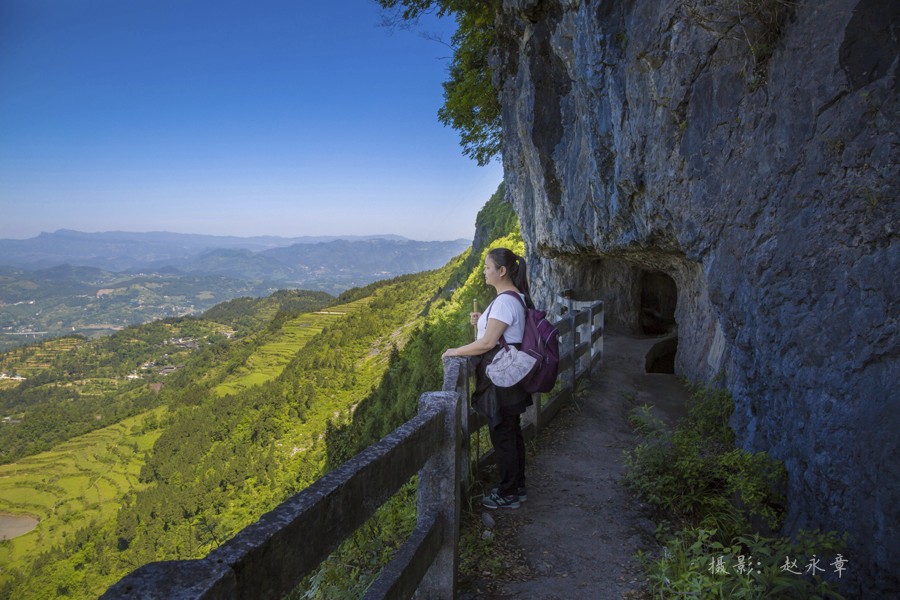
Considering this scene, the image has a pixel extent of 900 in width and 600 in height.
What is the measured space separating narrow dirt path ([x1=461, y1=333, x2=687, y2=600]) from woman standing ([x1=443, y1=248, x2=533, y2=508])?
29 centimetres

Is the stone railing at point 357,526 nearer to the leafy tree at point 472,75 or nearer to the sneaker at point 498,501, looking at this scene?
the sneaker at point 498,501

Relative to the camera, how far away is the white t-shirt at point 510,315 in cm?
404

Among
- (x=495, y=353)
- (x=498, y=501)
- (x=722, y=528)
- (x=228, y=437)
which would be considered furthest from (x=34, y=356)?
(x=722, y=528)

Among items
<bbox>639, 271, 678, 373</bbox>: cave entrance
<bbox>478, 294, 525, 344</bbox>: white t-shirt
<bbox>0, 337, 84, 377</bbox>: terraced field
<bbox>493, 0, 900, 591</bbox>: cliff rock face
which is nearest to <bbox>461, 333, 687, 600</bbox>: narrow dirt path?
<bbox>493, 0, 900, 591</bbox>: cliff rock face

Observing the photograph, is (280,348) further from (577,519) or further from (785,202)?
(785,202)

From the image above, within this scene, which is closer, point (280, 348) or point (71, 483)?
point (71, 483)

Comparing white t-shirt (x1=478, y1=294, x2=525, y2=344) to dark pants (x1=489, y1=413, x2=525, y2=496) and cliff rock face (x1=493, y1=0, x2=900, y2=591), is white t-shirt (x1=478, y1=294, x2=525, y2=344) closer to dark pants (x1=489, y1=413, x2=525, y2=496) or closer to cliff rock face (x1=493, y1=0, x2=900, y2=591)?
dark pants (x1=489, y1=413, x2=525, y2=496)

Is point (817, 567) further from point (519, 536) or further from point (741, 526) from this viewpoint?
point (519, 536)

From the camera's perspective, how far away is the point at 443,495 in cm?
298

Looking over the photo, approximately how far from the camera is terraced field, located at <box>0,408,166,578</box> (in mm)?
61281

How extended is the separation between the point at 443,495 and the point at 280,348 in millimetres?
103623

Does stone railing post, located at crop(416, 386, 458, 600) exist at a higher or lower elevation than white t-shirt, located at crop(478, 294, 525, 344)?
lower

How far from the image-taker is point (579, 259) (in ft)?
50.5

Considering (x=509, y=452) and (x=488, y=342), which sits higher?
(x=488, y=342)
